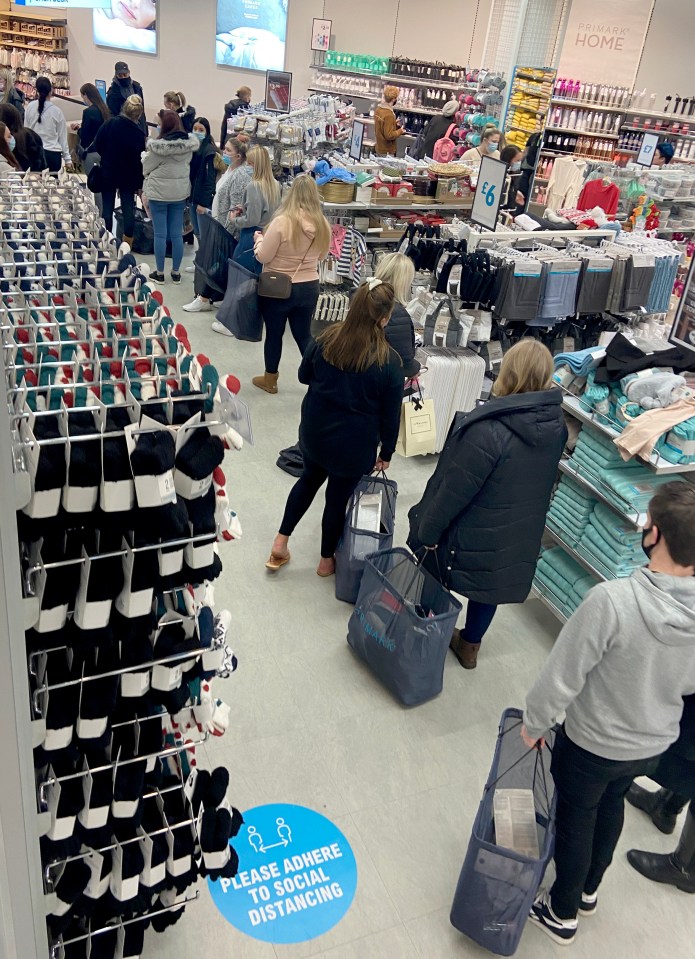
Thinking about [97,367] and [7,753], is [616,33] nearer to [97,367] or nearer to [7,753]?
[97,367]

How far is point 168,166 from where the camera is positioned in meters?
7.45

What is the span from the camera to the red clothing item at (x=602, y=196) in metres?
8.70

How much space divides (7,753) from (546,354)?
245cm

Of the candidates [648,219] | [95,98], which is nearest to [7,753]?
[648,219]

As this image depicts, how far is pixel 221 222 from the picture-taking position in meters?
6.96

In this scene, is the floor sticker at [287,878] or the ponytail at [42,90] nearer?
the floor sticker at [287,878]

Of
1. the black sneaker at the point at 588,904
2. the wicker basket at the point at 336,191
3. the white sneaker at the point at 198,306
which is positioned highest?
the wicker basket at the point at 336,191

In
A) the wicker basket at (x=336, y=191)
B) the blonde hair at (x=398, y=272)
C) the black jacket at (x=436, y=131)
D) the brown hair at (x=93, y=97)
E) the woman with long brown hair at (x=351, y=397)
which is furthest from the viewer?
the black jacket at (x=436, y=131)

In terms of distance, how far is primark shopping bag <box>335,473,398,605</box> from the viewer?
3918mm

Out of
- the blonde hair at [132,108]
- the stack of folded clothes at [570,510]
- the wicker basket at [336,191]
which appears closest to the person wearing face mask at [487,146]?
the wicker basket at [336,191]

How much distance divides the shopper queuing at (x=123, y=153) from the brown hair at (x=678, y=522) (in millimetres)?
6898

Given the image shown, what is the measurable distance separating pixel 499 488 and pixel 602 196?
677 centimetres

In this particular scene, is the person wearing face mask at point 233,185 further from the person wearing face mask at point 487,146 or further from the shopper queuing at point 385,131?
the shopper queuing at point 385,131

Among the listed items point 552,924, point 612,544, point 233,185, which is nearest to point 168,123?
point 233,185
